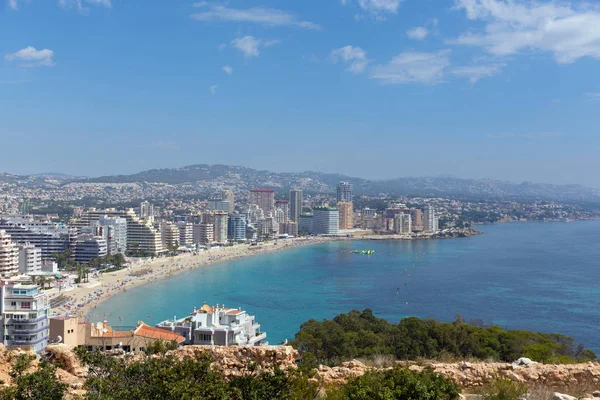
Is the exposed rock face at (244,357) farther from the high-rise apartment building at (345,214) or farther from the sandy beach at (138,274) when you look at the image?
the high-rise apartment building at (345,214)

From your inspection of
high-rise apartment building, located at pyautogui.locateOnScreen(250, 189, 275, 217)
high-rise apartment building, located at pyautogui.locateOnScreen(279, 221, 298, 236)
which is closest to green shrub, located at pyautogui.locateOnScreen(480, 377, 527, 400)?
high-rise apartment building, located at pyautogui.locateOnScreen(279, 221, 298, 236)

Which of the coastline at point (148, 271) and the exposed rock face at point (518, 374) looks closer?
the exposed rock face at point (518, 374)

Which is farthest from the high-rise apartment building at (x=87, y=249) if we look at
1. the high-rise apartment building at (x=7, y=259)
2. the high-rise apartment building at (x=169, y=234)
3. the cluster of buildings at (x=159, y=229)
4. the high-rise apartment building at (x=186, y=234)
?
the high-rise apartment building at (x=186, y=234)

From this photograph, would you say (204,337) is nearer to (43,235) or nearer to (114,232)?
(43,235)

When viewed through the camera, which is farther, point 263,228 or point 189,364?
point 263,228

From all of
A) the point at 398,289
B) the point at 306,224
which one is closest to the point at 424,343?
the point at 398,289

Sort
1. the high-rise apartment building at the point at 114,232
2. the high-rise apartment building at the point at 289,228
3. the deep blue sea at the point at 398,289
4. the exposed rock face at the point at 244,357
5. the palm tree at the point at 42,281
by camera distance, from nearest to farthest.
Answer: the exposed rock face at the point at 244,357 → the deep blue sea at the point at 398,289 → the palm tree at the point at 42,281 → the high-rise apartment building at the point at 114,232 → the high-rise apartment building at the point at 289,228

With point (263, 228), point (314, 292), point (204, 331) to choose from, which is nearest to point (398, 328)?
point (204, 331)

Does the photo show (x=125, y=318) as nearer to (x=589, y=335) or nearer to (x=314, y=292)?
(x=314, y=292)
